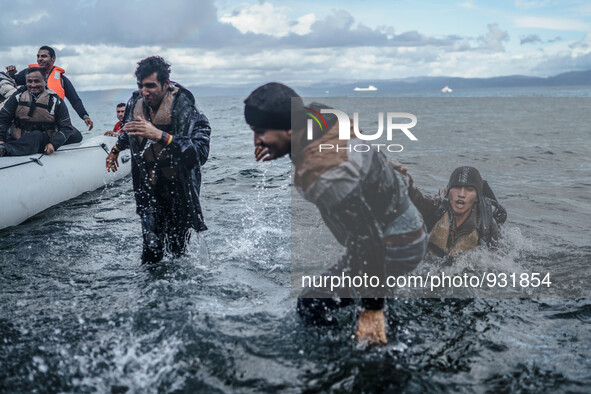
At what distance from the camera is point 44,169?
9.92m

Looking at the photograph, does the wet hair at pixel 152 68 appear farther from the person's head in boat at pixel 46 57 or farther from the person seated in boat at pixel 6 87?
the person seated in boat at pixel 6 87

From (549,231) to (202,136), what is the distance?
21.7ft

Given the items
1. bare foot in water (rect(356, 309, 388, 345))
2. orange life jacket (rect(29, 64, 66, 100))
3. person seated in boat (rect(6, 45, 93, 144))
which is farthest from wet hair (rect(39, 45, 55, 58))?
bare foot in water (rect(356, 309, 388, 345))

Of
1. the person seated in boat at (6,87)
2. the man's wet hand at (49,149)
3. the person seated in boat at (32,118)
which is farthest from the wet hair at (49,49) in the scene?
the man's wet hand at (49,149)

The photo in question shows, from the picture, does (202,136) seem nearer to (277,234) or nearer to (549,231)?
(277,234)

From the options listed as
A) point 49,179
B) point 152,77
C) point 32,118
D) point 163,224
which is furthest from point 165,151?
point 49,179

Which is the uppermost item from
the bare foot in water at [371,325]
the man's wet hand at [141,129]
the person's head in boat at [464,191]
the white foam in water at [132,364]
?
the man's wet hand at [141,129]

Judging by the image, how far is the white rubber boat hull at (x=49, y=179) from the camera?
8789 mm

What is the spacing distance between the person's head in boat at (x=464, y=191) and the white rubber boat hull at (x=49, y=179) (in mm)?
6375

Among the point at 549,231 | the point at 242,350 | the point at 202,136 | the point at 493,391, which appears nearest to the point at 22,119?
the point at 202,136

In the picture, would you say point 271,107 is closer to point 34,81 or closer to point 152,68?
point 152,68

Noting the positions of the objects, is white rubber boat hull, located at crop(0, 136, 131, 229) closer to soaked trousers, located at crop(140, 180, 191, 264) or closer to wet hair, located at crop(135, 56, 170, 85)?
soaked trousers, located at crop(140, 180, 191, 264)

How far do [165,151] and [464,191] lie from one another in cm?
377

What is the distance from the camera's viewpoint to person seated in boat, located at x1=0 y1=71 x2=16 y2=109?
36.0ft
